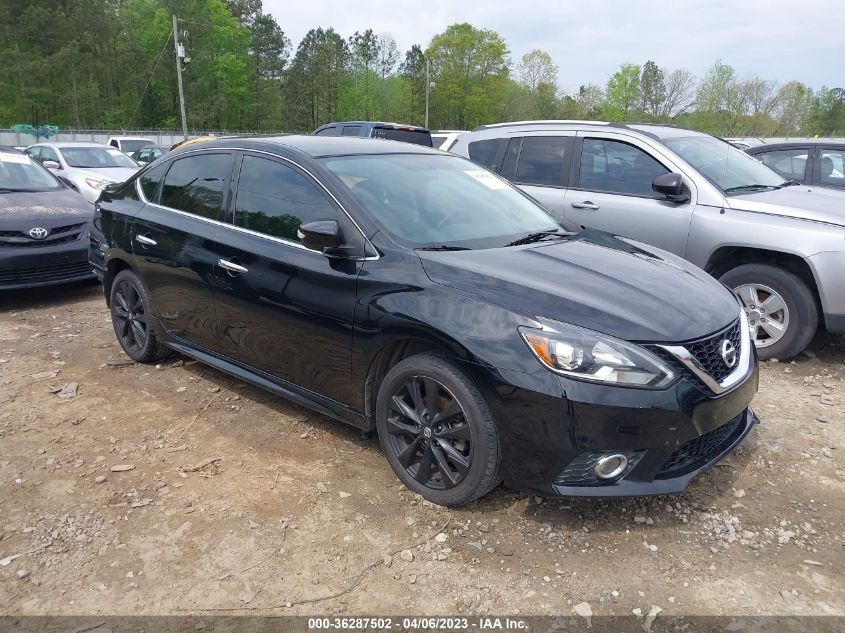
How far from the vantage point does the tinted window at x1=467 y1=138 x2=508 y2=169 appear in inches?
265

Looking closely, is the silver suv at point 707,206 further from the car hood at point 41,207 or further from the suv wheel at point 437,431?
the car hood at point 41,207

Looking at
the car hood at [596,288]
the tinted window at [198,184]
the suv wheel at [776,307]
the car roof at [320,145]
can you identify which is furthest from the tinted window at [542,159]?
the tinted window at [198,184]

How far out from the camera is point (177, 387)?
4.57m

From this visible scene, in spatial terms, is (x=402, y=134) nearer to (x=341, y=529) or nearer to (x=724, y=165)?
(x=724, y=165)

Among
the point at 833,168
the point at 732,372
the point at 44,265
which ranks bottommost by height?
the point at 44,265

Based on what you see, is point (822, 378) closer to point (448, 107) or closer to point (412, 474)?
point (412, 474)

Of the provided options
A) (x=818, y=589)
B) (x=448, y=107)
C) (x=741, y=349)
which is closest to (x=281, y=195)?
(x=741, y=349)

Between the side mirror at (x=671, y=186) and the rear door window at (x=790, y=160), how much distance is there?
363cm

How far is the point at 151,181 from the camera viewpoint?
4.76 m

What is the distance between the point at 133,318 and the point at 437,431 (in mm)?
3062

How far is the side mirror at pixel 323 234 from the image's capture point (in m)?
3.19

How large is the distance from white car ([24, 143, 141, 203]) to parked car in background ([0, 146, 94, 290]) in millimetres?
3913

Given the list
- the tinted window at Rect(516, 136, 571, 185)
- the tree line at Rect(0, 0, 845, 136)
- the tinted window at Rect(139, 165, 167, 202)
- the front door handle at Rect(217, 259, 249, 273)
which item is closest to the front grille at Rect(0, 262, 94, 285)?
the tinted window at Rect(139, 165, 167, 202)

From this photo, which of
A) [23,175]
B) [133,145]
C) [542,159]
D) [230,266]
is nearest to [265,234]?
[230,266]
